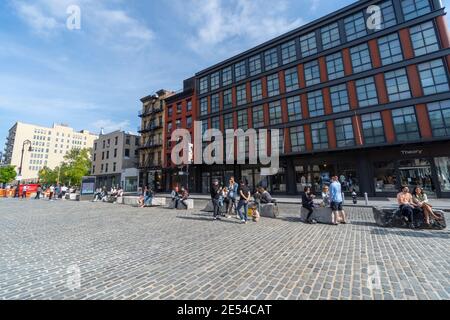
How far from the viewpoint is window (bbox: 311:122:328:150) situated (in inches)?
868

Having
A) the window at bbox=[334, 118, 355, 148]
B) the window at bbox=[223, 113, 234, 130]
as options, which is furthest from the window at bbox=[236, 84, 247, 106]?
the window at bbox=[334, 118, 355, 148]

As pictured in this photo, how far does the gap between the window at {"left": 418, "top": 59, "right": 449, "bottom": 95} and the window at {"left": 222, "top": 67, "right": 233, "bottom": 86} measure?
2118 cm

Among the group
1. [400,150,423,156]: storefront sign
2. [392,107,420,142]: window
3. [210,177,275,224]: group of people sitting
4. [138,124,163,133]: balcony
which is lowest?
[210,177,275,224]: group of people sitting

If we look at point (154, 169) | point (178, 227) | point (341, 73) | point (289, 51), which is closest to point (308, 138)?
point (341, 73)

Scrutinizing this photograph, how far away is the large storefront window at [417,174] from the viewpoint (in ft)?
57.0

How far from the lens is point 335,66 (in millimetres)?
22516

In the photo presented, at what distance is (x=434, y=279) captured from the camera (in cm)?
350

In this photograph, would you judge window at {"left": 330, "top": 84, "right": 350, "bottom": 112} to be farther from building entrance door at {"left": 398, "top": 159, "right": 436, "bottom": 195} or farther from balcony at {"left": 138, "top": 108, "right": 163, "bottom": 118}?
balcony at {"left": 138, "top": 108, "right": 163, "bottom": 118}

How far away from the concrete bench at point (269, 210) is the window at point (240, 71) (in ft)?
76.3

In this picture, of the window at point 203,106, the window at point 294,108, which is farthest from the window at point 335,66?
the window at point 203,106

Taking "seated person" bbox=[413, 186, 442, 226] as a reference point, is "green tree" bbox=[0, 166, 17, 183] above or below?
above

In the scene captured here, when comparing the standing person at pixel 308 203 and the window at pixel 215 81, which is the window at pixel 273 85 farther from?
the standing person at pixel 308 203

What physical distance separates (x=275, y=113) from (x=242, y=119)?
4736mm
